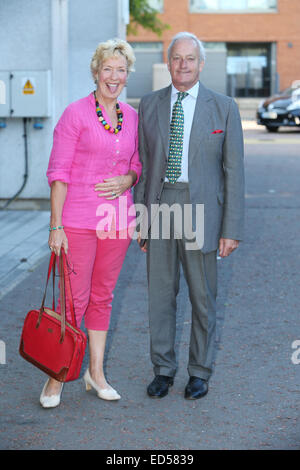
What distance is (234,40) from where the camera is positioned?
45.8m

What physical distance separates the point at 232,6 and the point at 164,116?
42673 mm

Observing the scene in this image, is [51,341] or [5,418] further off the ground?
[51,341]

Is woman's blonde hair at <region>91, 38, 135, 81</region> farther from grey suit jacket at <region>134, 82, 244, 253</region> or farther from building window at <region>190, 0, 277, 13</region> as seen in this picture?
building window at <region>190, 0, 277, 13</region>

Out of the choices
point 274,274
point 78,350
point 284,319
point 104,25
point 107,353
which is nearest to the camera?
point 78,350

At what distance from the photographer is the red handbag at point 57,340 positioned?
4395mm

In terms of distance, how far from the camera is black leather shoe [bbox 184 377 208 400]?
15.7 feet

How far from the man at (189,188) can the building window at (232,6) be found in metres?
42.3

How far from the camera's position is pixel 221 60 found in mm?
45500

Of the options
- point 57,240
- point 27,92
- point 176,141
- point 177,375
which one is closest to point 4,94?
point 27,92

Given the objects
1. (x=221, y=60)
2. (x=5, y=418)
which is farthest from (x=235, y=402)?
(x=221, y=60)

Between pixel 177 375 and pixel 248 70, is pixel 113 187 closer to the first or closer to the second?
pixel 177 375

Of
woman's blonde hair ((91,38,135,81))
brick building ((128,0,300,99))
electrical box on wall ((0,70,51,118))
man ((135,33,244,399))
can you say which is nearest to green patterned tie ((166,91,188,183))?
man ((135,33,244,399))

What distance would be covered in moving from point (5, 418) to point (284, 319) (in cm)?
270

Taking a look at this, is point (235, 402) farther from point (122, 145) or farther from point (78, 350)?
point (122, 145)
